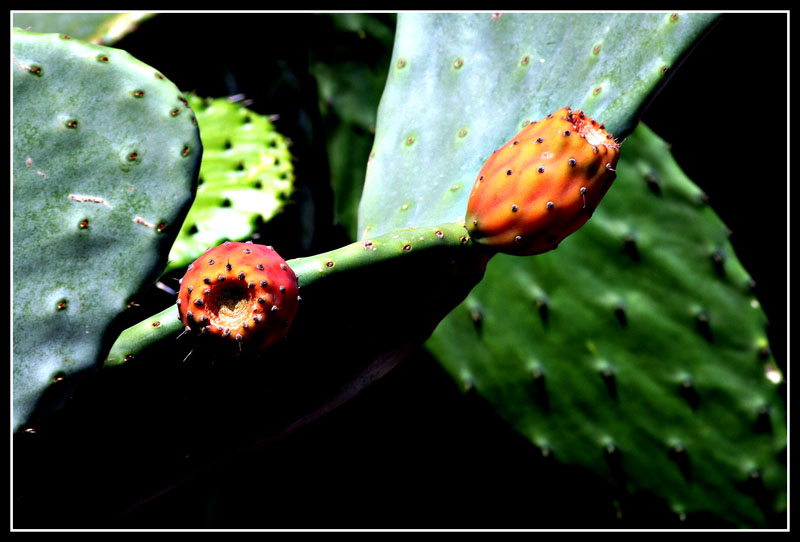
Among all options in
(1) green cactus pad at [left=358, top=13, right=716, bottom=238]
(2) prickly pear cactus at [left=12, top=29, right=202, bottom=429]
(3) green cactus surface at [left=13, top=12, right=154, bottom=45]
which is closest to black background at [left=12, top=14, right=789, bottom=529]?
(3) green cactus surface at [left=13, top=12, right=154, bottom=45]

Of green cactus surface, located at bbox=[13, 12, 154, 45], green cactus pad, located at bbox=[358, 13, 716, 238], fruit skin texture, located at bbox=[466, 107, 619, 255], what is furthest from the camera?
green cactus surface, located at bbox=[13, 12, 154, 45]

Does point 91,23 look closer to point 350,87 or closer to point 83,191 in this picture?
point 350,87

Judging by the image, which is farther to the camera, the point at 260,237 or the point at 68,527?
the point at 260,237

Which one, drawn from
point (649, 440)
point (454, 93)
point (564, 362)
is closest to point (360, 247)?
point (454, 93)

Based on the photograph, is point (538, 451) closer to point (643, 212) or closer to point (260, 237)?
point (643, 212)

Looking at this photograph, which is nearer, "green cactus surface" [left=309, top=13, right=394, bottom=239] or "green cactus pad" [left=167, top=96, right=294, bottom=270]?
"green cactus pad" [left=167, top=96, right=294, bottom=270]

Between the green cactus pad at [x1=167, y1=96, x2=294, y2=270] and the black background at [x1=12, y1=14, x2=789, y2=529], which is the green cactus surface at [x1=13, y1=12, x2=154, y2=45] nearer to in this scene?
the black background at [x1=12, y1=14, x2=789, y2=529]
